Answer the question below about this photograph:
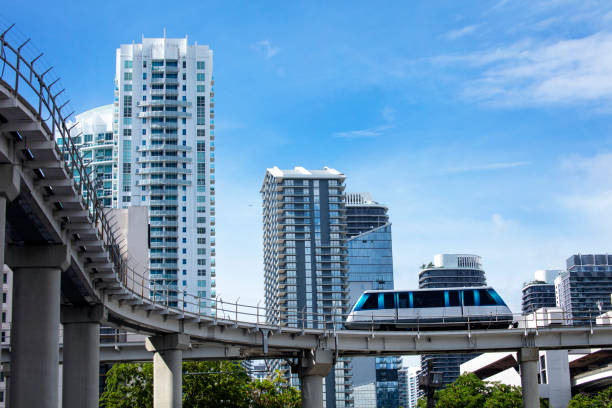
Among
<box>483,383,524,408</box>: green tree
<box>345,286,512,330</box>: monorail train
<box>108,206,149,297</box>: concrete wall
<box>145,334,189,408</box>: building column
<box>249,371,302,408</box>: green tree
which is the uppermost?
<box>108,206,149,297</box>: concrete wall

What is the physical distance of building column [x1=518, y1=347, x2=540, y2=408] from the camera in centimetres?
6231

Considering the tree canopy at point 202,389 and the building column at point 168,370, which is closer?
the building column at point 168,370

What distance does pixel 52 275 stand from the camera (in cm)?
3447

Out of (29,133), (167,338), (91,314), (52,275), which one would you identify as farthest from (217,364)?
(29,133)

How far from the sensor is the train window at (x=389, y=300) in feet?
232

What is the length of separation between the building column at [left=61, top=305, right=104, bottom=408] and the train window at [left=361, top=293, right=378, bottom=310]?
30.6 m

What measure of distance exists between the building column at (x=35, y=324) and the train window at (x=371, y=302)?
127 ft

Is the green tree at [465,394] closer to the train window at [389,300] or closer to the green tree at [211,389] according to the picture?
the train window at [389,300]

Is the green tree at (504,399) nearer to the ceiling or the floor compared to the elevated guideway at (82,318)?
nearer to the floor

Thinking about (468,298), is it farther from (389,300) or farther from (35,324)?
(35,324)

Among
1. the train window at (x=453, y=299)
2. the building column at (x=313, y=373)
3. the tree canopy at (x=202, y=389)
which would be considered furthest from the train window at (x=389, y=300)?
the tree canopy at (x=202, y=389)

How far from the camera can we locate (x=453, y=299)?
70625 mm

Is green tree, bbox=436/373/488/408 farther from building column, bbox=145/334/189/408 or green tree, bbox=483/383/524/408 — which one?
building column, bbox=145/334/189/408

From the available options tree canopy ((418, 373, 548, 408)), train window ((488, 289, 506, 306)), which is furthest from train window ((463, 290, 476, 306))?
tree canopy ((418, 373, 548, 408))
